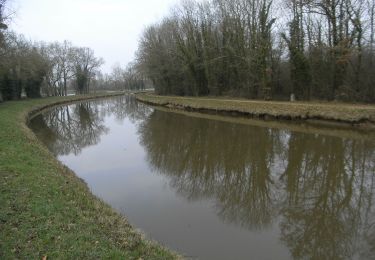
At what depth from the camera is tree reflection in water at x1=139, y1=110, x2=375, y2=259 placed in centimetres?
596

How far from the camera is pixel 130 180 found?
31.9 ft

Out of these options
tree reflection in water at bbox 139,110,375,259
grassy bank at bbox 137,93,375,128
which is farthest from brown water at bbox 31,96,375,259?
grassy bank at bbox 137,93,375,128

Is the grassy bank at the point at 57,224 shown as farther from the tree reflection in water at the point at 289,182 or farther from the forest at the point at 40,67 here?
the forest at the point at 40,67

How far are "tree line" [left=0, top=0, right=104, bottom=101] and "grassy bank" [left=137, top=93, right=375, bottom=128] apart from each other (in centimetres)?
1876

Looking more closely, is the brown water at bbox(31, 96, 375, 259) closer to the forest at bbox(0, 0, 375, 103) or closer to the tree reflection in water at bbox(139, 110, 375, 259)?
the tree reflection in water at bbox(139, 110, 375, 259)

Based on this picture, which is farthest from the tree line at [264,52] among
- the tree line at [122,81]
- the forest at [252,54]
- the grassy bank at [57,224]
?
the tree line at [122,81]

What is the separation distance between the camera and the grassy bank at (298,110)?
1629cm

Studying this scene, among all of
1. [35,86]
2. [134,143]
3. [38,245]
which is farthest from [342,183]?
[35,86]

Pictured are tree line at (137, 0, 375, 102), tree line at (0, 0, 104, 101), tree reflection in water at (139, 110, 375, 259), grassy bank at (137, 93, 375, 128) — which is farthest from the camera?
tree line at (0, 0, 104, 101)

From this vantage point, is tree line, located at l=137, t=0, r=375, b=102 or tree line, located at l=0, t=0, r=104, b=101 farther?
tree line, located at l=0, t=0, r=104, b=101

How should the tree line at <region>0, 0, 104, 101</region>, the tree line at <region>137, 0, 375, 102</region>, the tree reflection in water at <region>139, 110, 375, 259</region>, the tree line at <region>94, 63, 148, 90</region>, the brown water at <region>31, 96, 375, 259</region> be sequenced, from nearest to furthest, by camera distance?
1. the brown water at <region>31, 96, 375, 259</region>
2. the tree reflection in water at <region>139, 110, 375, 259</region>
3. the tree line at <region>137, 0, 375, 102</region>
4. the tree line at <region>0, 0, 104, 101</region>
5. the tree line at <region>94, 63, 148, 90</region>

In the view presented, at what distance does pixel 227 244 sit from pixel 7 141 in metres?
9.47

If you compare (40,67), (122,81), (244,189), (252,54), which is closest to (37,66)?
(40,67)

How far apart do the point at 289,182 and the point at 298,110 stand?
37.4 feet
